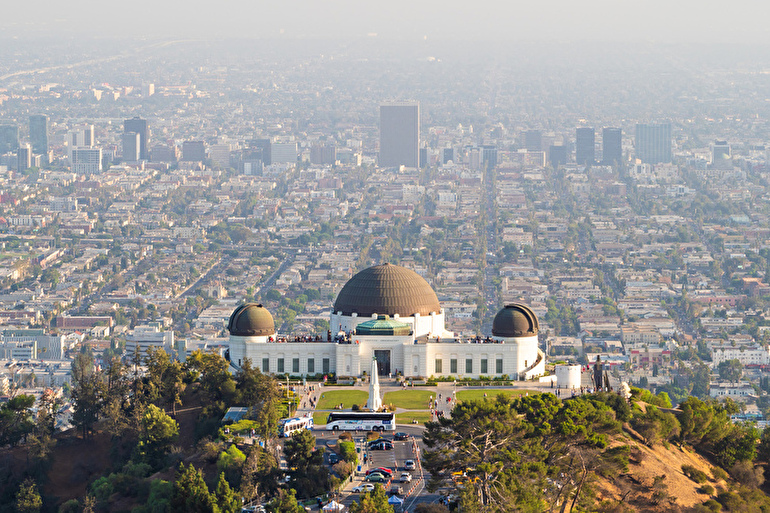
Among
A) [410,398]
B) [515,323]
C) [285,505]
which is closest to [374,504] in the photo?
[285,505]

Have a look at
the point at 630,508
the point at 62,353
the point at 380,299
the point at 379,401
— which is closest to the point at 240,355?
the point at 380,299

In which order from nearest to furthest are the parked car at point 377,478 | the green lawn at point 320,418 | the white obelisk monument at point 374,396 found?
the parked car at point 377,478, the green lawn at point 320,418, the white obelisk monument at point 374,396

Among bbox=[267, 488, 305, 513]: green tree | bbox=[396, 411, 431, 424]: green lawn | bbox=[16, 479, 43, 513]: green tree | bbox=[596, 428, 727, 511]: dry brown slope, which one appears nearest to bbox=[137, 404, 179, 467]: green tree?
bbox=[16, 479, 43, 513]: green tree

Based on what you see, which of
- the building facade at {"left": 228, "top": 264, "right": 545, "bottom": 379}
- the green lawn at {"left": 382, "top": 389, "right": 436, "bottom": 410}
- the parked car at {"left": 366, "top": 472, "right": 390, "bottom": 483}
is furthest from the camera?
the building facade at {"left": 228, "top": 264, "right": 545, "bottom": 379}

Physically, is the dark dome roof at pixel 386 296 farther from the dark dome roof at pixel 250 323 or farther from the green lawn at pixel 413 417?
the green lawn at pixel 413 417

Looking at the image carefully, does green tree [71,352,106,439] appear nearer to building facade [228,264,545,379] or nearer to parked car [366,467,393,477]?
building facade [228,264,545,379]

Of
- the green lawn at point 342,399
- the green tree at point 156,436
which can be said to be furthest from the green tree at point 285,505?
the green lawn at point 342,399

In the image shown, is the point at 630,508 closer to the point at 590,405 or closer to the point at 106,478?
the point at 590,405
